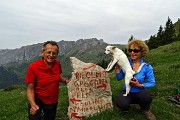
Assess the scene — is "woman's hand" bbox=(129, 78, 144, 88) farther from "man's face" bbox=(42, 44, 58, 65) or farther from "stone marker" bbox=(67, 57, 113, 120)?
"man's face" bbox=(42, 44, 58, 65)

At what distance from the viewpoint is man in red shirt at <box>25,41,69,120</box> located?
9055 mm

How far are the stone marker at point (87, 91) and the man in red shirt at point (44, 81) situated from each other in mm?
2329

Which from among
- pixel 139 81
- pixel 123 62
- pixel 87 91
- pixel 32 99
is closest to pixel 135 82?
pixel 139 81

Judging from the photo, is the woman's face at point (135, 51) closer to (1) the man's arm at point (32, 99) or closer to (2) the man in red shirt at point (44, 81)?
(2) the man in red shirt at point (44, 81)

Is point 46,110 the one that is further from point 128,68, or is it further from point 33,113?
point 128,68

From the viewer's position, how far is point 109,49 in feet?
37.8


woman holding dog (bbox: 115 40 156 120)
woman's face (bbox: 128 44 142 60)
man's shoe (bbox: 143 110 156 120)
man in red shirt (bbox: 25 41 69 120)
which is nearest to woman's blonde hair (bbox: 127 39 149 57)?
woman holding dog (bbox: 115 40 156 120)

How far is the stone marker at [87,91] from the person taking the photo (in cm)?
1225

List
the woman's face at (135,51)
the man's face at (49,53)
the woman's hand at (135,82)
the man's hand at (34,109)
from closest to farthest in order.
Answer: the man's hand at (34,109) → the man's face at (49,53) → the woman's hand at (135,82) → the woman's face at (135,51)

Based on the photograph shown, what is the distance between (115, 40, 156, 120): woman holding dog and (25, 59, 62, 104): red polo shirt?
3.00 metres

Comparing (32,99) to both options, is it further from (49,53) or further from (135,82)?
(135,82)

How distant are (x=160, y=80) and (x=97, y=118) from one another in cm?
913

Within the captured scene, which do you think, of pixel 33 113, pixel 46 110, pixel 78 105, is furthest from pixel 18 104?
pixel 33 113

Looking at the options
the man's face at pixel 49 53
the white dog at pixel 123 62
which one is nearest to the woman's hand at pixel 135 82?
the white dog at pixel 123 62
